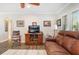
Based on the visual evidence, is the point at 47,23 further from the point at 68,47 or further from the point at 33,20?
the point at 68,47

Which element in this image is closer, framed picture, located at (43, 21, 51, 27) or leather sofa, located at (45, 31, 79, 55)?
leather sofa, located at (45, 31, 79, 55)

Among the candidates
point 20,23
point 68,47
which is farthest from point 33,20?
point 68,47

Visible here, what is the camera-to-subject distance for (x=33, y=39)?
12.4 feet

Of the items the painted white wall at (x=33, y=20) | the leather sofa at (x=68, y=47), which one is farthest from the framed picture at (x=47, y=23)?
the leather sofa at (x=68, y=47)

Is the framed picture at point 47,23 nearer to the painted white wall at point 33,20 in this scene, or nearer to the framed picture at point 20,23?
the painted white wall at point 33,20

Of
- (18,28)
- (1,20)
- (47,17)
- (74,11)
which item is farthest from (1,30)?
(74,11)

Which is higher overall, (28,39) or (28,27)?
(28,27)

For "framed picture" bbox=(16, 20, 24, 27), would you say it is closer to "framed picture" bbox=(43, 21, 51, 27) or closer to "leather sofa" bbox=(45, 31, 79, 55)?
"framed picture" bbox=(43, 21, 51, 27)

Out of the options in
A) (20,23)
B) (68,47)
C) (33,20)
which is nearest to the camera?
(68,47)

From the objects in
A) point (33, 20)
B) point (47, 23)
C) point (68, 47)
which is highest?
point (33, 20)

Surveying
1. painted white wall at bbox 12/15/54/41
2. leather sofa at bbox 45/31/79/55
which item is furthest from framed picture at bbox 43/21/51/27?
leather sofa at bbox 45/31/79/55
